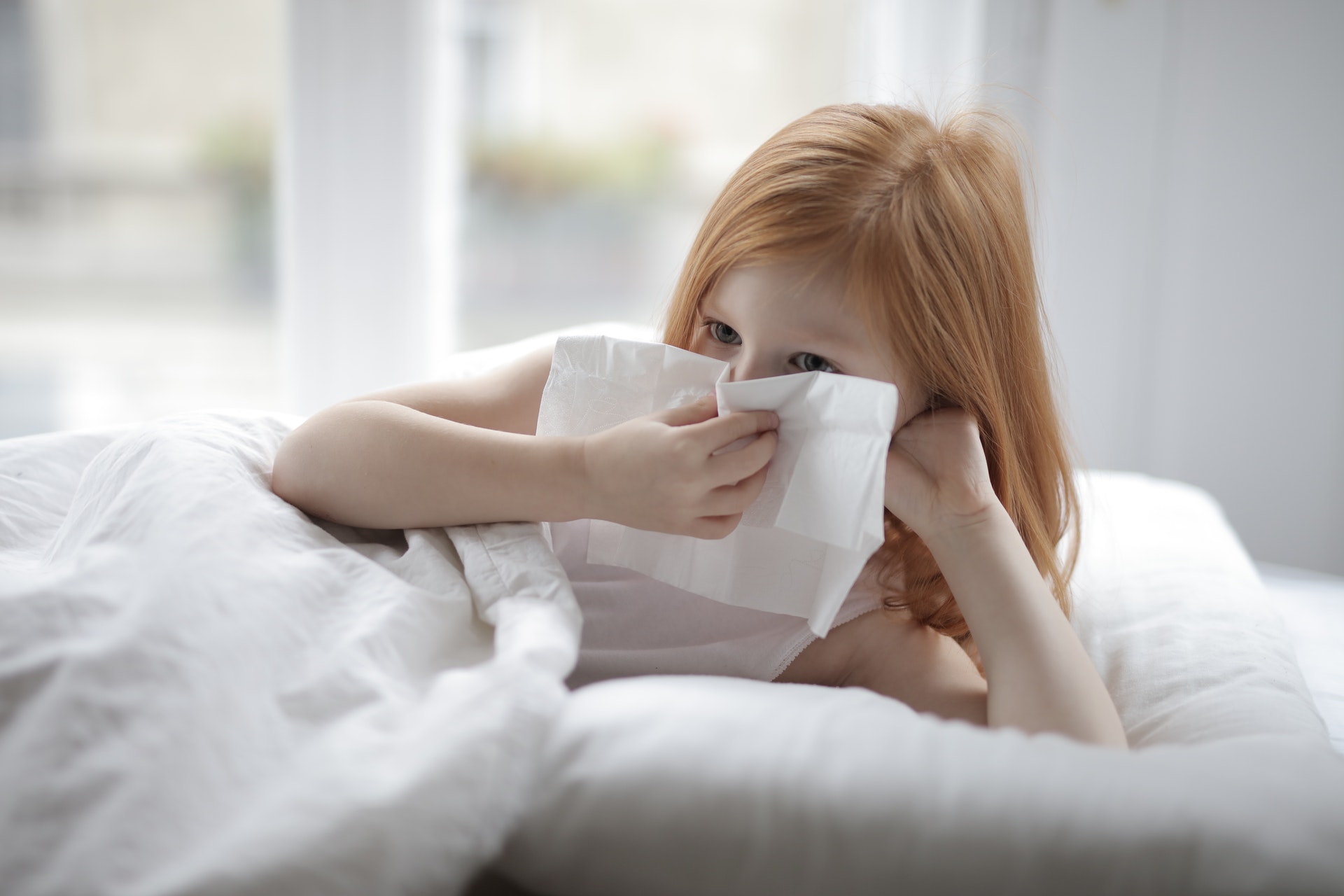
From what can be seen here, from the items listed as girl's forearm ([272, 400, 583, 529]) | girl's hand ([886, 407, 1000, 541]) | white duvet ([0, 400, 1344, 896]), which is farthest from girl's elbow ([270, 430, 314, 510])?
girl's hand ([886, 407, 1000, 541])

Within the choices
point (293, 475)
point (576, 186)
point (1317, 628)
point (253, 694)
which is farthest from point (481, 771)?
point (576, 186)

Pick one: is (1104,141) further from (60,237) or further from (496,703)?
(60,237)

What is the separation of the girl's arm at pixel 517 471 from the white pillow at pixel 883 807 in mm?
145

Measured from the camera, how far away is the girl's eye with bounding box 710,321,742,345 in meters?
0.70

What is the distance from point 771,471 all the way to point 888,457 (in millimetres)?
104

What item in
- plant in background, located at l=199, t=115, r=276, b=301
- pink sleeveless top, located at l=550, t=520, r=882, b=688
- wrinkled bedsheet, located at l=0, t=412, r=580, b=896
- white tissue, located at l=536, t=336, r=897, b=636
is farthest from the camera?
plant in background, located at l=199, t=115, r=276, b=301

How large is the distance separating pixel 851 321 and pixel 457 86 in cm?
130

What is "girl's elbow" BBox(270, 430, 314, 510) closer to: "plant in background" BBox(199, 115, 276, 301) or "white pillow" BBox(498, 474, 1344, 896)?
"white pillow" BBox(498, 474, 1344, 896)

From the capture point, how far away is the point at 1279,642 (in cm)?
72

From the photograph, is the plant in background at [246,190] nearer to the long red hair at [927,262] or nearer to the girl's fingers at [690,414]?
the long red hair at [927,262]

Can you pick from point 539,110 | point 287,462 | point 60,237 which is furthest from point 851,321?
point 60,237

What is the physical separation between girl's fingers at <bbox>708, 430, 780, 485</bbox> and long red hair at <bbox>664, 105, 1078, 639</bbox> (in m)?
0.11

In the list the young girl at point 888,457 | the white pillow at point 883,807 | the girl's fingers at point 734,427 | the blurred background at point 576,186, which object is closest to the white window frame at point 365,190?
the blurred background at point 576,186

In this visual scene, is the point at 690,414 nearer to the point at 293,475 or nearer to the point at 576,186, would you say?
the point at 293,475
